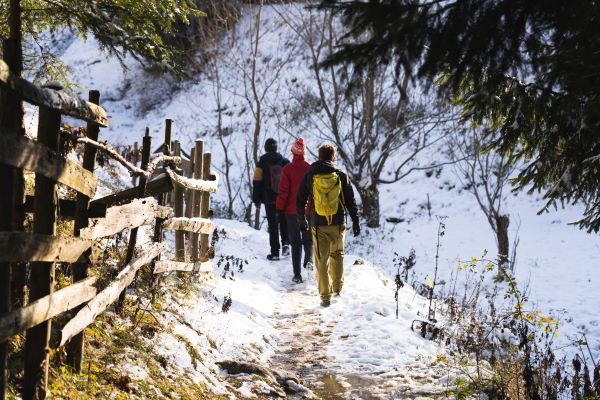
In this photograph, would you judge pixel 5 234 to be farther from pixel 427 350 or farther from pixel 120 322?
pixel 427 350

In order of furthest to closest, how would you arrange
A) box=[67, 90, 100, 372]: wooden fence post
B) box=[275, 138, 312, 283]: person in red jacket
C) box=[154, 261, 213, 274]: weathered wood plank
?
box=[275, 138, 312, 283]: person in red jacket < box=[154, 261, 213, 274]: weathered wood plank < box=[67, 90, 100, 372]: wooden fence post

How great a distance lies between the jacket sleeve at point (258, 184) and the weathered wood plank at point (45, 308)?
7.42 metres

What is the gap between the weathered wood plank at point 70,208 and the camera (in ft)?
12.3

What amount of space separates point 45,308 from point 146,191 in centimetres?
242

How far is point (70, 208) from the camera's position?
Result: 3.97 metres

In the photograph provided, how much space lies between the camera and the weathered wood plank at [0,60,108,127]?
8.16 ft

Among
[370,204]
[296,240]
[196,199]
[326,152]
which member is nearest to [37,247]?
[326,152]

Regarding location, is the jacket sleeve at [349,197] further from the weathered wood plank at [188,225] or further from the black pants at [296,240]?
the weathered wood plank at [188,225]

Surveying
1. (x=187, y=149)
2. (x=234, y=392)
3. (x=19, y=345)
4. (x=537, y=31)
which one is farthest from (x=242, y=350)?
(x=187, y=149)

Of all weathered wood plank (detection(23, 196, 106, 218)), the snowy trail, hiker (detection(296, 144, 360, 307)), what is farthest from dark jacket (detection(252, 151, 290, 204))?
weathered wood plank (detection(23, 196, 106, 218))

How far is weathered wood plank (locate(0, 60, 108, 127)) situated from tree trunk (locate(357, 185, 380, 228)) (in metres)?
13.4

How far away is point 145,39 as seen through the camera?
237 inches

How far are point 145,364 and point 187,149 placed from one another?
78.3 ft

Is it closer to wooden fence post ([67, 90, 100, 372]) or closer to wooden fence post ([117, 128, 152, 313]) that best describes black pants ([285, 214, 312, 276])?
wooden fence post ([117, 128, 152, 313])
